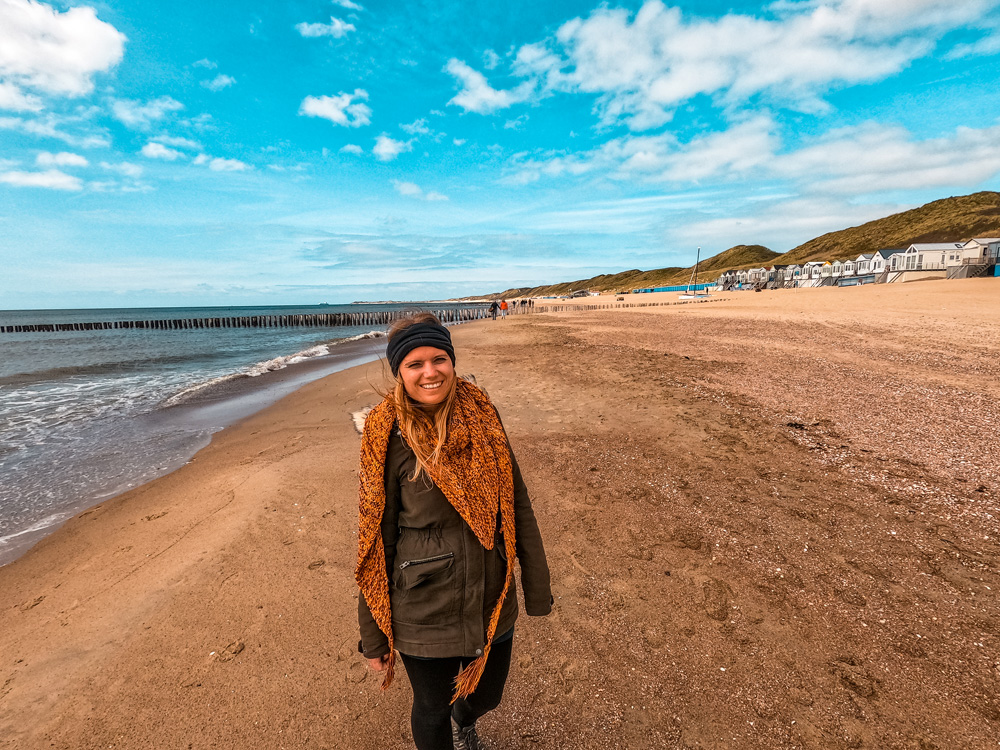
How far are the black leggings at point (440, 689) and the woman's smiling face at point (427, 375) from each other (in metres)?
1.19

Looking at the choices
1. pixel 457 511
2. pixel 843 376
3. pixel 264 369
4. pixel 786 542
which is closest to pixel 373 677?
pixel 457 511

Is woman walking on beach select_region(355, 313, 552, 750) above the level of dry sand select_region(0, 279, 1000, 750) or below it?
above

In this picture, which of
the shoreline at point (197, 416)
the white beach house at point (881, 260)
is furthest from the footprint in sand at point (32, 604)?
the white beach house at point (881, 260)

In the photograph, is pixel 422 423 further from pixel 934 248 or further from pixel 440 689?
pixel 934 248

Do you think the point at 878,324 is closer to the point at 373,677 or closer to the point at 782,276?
the point at 373,677

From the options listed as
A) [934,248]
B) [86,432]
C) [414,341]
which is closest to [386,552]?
[414,341]

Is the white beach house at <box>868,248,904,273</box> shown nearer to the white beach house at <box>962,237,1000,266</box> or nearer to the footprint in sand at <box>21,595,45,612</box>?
the white beach house at <box>962,237,1000,266</box>

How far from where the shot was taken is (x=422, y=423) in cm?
208

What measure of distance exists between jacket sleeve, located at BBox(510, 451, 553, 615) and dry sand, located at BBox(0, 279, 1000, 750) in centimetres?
98

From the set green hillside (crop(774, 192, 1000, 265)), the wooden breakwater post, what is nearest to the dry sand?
the wooden breakwater post

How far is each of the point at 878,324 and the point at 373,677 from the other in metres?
23.9

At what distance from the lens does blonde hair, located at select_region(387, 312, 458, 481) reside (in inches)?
77.4

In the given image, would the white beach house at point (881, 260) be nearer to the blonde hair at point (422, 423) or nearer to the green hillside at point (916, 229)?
the green hillside at point (916, 229)

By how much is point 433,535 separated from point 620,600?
2313 millimetres
